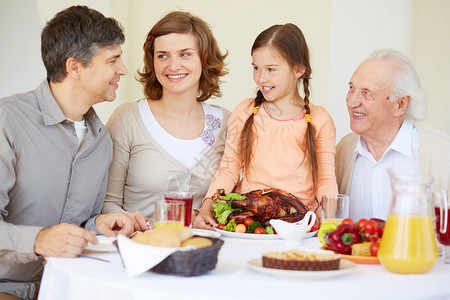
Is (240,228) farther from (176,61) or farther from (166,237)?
(176,61)

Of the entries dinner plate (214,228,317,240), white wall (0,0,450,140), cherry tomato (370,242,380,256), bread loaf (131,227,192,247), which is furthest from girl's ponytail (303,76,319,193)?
white wall (0,0,450,140)

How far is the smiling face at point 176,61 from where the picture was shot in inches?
112

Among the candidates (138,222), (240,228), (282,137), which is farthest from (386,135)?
(138,222)

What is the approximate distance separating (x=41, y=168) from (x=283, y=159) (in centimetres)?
122

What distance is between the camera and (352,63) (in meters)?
5.42

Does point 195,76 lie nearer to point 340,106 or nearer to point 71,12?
point 71,12

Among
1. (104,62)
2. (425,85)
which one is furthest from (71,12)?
(425,85)

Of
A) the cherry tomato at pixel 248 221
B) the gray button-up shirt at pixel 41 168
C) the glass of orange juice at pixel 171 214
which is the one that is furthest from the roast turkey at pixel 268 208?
the gray button-up shirt at pixel 41 168

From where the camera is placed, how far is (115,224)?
218 cm

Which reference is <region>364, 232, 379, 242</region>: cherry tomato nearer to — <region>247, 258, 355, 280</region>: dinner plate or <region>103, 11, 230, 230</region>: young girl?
<region>247, 258, 355, 280</region>: dinner plate

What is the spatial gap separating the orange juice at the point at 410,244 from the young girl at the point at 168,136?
1.53 meters

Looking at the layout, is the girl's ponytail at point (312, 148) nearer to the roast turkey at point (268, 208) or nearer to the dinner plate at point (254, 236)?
the roast turkey at point (268, 208)

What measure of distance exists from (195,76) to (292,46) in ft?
1.76

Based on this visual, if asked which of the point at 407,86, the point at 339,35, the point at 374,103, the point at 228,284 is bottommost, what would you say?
the point at 228,284
